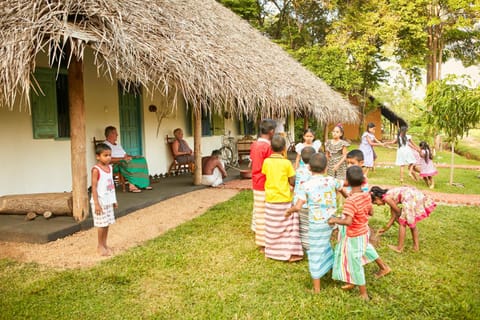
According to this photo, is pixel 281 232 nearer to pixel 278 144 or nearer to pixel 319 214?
pixel 319 214

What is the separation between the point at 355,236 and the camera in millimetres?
3219

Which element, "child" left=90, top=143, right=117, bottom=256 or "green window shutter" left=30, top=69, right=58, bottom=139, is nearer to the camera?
"child" left=90, top=143, right=117, bottom=256

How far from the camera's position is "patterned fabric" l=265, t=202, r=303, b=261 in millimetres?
3980

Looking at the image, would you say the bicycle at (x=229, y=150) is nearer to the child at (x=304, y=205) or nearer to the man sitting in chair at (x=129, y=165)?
the man sitting in chair at (x=129, y=165)

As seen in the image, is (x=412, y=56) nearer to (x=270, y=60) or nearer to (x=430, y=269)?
(x=270, y=60)

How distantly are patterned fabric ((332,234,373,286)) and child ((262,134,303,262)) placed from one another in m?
0.80

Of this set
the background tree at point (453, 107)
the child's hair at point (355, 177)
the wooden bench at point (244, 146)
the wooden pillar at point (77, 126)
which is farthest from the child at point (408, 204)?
the wooden bench at point (244, 146)

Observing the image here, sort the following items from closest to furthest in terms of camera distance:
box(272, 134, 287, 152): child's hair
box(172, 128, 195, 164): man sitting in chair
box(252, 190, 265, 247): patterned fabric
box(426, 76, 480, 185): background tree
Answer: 1. box(272, 134, 287, 152): child's hair
2. box(252, 190, 265, 247): patterned fabric
3. box(426, 76, 480, 185): background tree
4. box(172, 128, 195, 164): man sitting in chair

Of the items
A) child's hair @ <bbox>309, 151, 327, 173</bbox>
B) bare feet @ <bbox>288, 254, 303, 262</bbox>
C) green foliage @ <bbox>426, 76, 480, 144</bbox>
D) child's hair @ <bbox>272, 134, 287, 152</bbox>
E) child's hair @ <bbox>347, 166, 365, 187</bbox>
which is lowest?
bare feet @ <bbox>288, 254, 303, 262</bbox>

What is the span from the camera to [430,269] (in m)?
3.95

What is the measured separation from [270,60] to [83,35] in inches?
263

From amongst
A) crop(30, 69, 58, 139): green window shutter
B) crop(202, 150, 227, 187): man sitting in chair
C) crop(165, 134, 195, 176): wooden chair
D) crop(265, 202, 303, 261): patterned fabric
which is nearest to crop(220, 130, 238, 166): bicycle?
crop(165, 134, 195, 176): wooden chair

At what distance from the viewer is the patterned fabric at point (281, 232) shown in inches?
157

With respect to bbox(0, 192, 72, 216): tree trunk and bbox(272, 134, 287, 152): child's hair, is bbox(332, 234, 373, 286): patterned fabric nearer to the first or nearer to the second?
bbox(272, 134, 287, 152): child's hair
